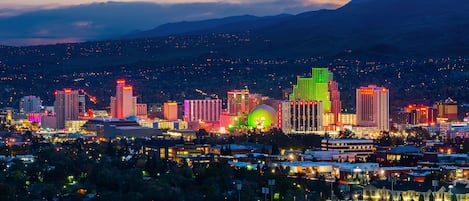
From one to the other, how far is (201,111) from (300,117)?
16.8 metres

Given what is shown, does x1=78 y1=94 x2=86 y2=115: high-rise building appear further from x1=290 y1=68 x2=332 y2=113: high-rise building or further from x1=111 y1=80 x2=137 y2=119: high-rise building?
x1=290 y1=68 x2=332 y2=113: high-rise building

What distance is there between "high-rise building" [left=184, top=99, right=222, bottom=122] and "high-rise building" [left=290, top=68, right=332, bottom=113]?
887 cm

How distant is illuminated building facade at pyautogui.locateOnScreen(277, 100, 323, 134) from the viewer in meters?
116

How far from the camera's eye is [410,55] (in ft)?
554

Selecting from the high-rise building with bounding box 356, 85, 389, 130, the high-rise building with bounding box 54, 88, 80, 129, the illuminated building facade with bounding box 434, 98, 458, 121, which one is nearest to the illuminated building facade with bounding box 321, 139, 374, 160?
the high-rise building with bounding box 356, 85, 389, 130

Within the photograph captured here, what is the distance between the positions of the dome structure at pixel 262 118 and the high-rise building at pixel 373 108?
6.92m

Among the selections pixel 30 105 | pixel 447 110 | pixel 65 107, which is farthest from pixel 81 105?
pixel 447 110

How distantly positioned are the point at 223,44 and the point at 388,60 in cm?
2961

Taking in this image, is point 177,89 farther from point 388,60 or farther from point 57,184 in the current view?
point 57,184

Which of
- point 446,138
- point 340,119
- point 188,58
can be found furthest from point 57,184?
Result: point 188,58

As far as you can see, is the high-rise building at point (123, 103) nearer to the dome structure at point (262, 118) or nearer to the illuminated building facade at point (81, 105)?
the illuminated building facade at point (81, 105)

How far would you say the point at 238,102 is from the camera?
128m

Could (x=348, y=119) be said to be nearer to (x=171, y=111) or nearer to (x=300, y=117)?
(x=300, y=117)

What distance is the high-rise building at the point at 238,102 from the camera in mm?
127188
